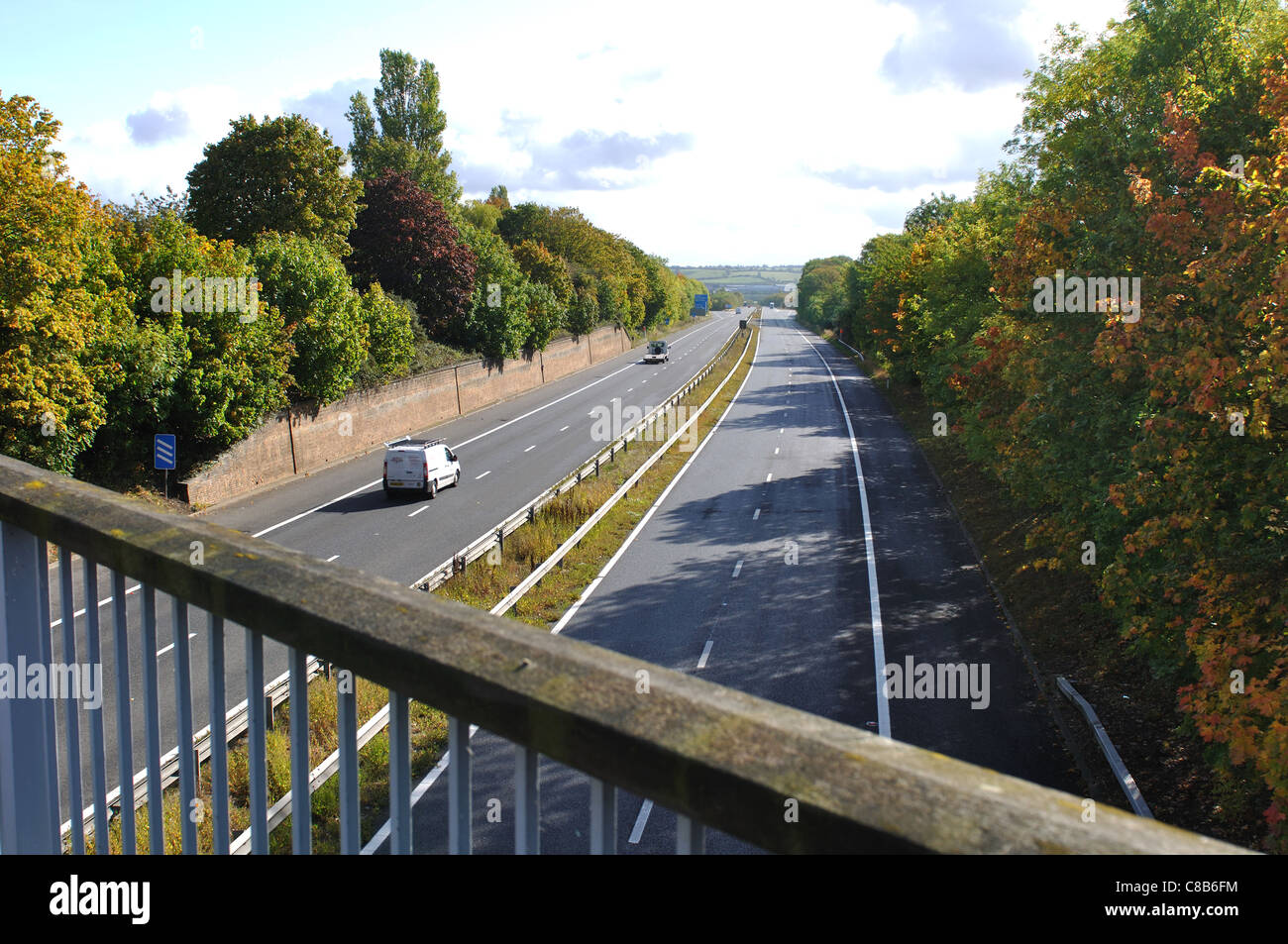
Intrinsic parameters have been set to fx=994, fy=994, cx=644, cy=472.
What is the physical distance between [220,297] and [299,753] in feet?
96.0

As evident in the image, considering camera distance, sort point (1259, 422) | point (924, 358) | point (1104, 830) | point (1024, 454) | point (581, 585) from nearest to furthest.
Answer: point (1104, 830) → point (1259, 422) → point (1024, 454) → point (581, 585) → point (924, 358)

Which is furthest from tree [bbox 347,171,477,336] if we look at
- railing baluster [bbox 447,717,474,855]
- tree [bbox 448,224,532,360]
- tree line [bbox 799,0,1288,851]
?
railing baluster [bbox 447,717,474,855]

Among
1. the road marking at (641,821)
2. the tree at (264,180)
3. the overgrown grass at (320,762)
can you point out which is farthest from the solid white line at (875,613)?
the tree at (264,180)

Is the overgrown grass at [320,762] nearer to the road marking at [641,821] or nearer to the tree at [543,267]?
the road marking at [641,821]

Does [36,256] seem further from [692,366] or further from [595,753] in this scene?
[692,366]

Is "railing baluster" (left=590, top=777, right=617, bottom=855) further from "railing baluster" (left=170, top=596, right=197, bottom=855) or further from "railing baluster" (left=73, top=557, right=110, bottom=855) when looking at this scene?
"railing baluster" (left=73, top=557, right=110, bottom=855)

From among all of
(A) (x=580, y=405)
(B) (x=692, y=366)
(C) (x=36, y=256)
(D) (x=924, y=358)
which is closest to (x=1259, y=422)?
(C) (x=36, y=256)

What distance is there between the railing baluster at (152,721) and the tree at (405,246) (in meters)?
48.5

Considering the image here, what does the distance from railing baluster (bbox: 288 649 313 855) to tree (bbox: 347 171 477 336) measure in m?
49.0

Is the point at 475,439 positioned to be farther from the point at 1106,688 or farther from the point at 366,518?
the point at 1106,688

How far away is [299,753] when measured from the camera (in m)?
1.93
